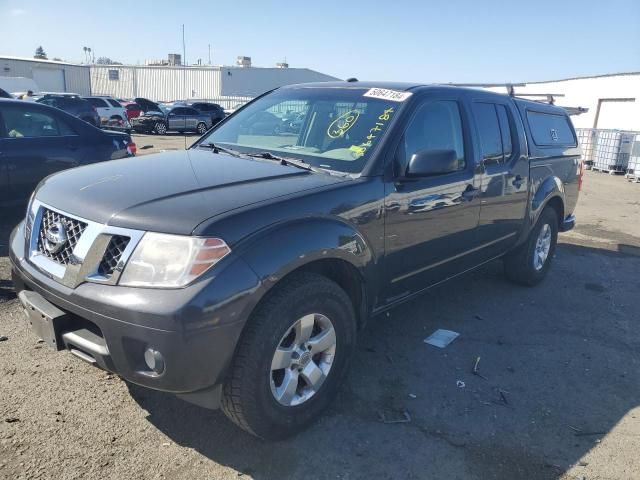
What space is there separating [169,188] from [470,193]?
2.29 meters

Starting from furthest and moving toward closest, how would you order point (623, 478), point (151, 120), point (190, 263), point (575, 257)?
point (151, 120)
point (575, 257)
point (623, 478)
point (190, 263)

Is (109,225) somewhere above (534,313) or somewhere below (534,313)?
above

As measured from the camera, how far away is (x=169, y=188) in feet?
9.16

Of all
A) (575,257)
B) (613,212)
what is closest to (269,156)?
(575,257)

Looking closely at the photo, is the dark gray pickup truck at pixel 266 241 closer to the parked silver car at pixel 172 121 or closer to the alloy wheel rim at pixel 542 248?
the alloy wheel rim at pixel 542 248

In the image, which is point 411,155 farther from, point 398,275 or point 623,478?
point 623,478

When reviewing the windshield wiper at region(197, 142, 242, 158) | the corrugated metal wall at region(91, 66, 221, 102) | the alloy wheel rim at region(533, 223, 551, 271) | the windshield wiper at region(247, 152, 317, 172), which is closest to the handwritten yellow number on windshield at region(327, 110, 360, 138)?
the windshield wiper at region(247, 152, 317, 172)

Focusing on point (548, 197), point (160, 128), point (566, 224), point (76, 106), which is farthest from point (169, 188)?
point (160, 128)

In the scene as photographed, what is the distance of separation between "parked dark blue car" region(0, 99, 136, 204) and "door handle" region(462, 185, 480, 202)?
5041 mm

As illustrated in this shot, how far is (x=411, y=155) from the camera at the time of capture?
348cm

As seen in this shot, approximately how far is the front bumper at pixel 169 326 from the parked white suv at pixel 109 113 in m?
22.7

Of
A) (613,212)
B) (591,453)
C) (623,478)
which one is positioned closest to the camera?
(623,478)

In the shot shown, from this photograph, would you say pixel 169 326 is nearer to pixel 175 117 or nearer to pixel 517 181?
pixel 517 181

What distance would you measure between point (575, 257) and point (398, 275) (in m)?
4.50
